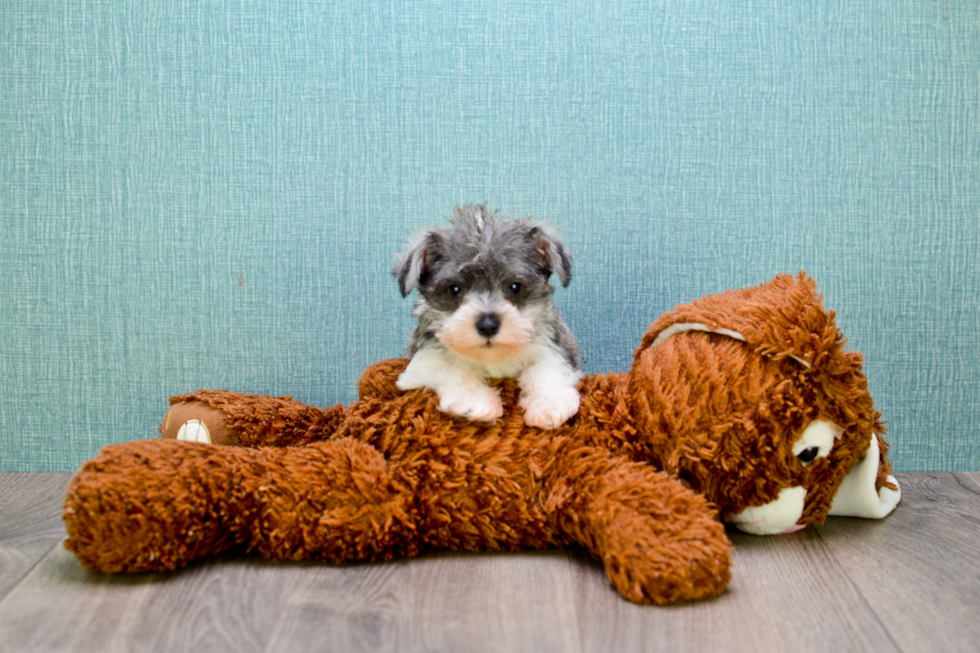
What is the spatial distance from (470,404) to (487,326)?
21cm

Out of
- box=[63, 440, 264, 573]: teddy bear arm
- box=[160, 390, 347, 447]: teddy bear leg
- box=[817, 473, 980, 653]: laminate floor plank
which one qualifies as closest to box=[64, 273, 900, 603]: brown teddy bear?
box=[63, 440, 264, 573]: teddy bear arm

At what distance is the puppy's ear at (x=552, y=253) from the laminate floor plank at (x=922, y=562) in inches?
36.8

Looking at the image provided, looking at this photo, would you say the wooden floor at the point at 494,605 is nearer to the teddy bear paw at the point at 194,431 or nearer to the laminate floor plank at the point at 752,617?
the laminate floor plank at the point at 752,617

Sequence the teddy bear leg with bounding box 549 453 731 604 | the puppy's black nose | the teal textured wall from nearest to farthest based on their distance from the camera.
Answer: the teddy bear leg with bounding box 549 453 731 604 < the puppy's black nose < the teal textured wall

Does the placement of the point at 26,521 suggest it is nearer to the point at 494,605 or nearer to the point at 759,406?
the point at 494,605

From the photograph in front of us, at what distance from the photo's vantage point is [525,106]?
2504 mm

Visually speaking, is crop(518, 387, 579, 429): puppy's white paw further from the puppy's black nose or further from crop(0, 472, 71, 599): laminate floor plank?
crop(0, 472, 71, 599): laminate floor plank

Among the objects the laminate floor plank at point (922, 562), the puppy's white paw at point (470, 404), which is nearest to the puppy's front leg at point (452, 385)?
the puppy's white paw at point (470, 404)

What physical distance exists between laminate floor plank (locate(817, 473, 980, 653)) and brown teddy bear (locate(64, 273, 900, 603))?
173mm

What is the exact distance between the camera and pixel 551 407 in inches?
73.4

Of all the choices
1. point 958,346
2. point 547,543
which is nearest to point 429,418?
point 547,543

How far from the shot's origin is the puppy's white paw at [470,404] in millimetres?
1842

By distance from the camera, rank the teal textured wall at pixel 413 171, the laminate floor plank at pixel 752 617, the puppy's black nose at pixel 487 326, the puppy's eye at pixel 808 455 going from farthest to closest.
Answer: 1. the teal textured wall at pixel 413 171
2. the puppy's eye at pixel 808 455
3. the puppy's black nose at pixel 487 326
4. the laminate floor plank at pixel 752 617

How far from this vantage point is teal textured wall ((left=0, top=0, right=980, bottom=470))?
2492 millimetres
